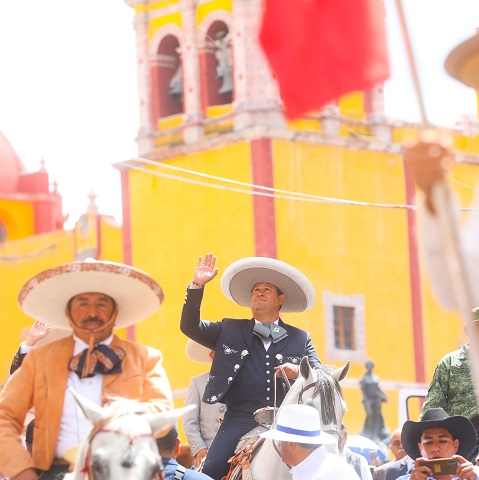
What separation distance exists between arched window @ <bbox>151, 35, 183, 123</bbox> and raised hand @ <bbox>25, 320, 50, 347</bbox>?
102ft

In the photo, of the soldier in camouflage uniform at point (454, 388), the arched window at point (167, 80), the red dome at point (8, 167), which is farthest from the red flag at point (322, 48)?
the red dome at point (8, 167)

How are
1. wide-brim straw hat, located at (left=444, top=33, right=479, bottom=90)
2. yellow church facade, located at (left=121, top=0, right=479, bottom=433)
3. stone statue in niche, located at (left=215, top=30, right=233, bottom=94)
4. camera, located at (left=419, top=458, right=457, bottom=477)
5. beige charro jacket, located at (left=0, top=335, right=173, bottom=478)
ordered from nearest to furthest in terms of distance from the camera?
1. wide-brim straw hat, located at (left=444, top=33, right=479, bottom=90)
2. beige charro jacket, located at (left=0, top=335, right=173, bottom=478)
3. camera, located at (left=419, top=458, right=457, bottom=477)
4. yellow church facade, located at (left=121, top=0, right=479, bottom=433)
5. stone statue in niche, located at (left=215, top=30, right=233, bottom=94)

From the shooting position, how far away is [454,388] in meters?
11.1

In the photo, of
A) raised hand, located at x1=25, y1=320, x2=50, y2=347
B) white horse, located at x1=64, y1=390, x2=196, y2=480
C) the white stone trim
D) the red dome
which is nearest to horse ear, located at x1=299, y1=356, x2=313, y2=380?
raised hand, located at x1=25, y1=320, x2=50, y2=347

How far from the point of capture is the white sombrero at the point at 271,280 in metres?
11.6

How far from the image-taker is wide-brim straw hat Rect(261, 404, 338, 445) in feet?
31.7

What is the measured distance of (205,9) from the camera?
40781 mm

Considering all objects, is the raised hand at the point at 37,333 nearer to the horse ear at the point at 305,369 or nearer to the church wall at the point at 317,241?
the horse ear at the point at 305,369

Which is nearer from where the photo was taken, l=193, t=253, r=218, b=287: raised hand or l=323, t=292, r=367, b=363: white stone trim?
l=193, t=253, r=218, b=287: raised hand

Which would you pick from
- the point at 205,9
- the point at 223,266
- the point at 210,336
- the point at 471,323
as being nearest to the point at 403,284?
the point at 223,266

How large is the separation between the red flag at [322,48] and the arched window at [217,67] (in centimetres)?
3334

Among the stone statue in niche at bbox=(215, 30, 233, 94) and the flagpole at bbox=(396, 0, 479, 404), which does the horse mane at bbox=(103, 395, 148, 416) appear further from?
the stone statue in niche at bbox=(215, 30, 233, 94)

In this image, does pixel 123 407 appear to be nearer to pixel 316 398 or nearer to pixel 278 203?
pixel 316 398

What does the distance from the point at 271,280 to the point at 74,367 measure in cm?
312
